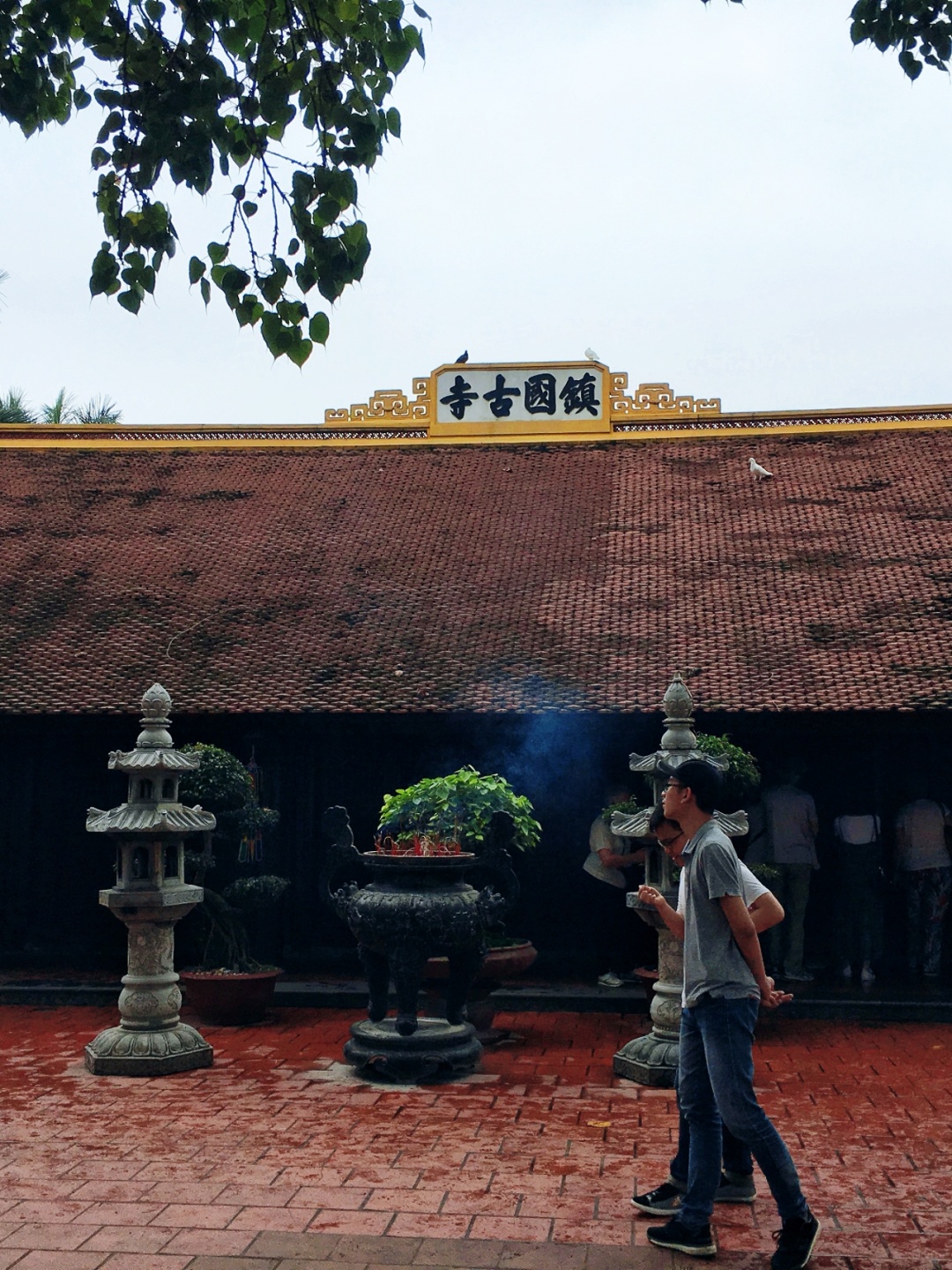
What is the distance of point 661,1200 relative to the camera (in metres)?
4.81

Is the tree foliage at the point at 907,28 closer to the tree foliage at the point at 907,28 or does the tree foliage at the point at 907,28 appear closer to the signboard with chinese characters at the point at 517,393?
the tree foliage at the point at 907,28

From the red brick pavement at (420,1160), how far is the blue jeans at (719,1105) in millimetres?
272

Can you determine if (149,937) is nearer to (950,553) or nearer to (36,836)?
(36,836)

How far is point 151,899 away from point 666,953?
304cm

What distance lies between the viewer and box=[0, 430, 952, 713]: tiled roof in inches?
430

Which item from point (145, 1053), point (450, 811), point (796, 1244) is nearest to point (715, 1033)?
point (796, 1244)

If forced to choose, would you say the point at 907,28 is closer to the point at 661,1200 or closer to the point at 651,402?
the point at 661,1200

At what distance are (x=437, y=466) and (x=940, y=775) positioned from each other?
7.45 m

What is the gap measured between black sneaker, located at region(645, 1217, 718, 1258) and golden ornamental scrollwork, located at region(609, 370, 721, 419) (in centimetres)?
1331

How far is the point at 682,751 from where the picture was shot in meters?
7.43

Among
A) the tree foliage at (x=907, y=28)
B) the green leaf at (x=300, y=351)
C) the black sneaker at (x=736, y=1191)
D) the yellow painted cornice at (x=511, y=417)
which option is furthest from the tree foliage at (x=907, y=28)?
the yellow painted cornice at (x=511, y=417)

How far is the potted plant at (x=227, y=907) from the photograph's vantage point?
9.00 m

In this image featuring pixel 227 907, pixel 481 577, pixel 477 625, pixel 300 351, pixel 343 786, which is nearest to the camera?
pixel 300 351

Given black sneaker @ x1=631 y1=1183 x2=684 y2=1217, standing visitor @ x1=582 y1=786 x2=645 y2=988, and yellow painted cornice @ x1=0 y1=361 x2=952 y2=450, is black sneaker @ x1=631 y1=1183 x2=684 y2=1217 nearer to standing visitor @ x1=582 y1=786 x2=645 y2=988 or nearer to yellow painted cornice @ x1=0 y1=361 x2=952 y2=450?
standing visitor @ x1=582 y1=786 x2=645 y2=988
